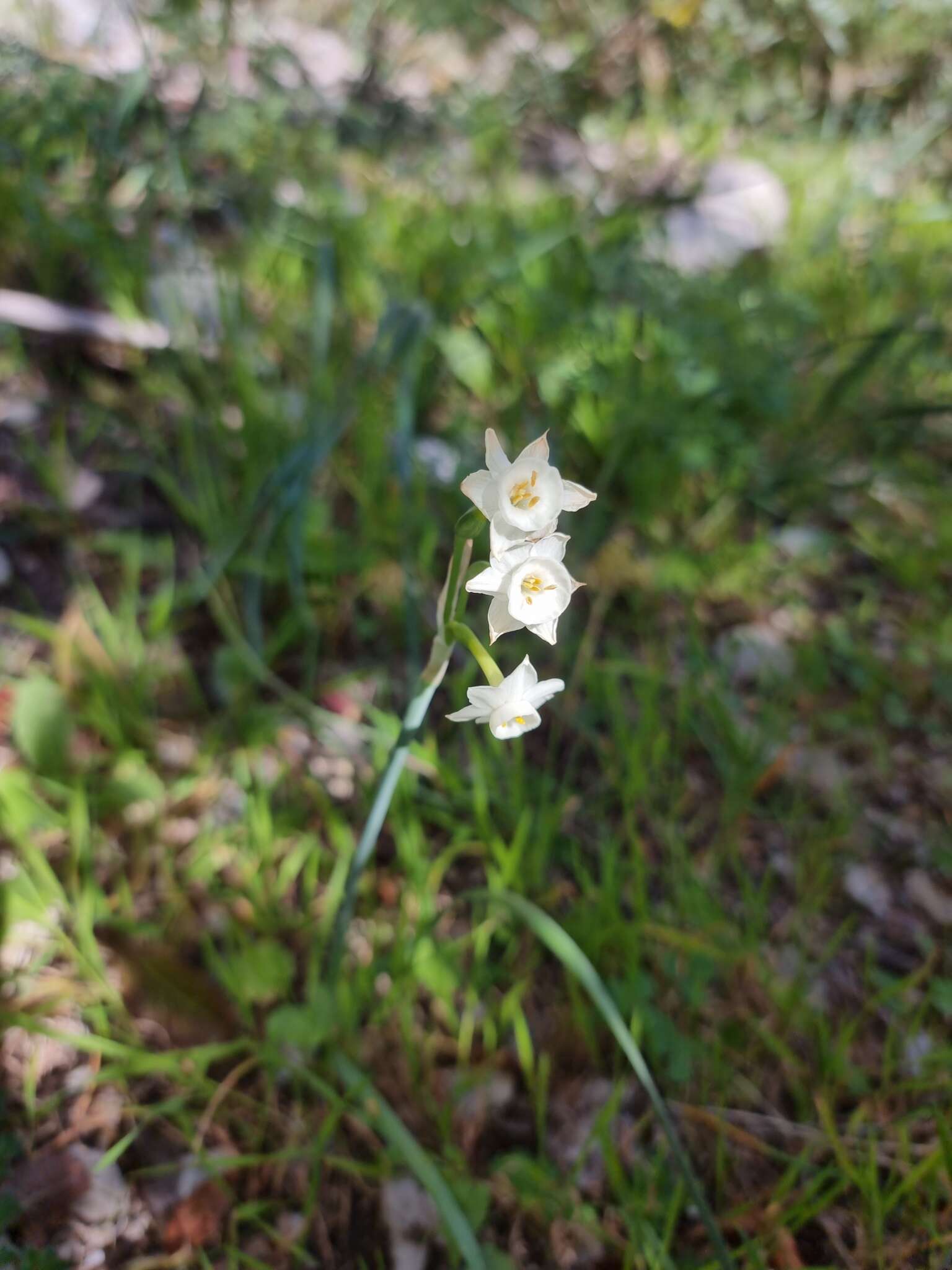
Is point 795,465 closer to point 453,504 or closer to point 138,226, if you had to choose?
point 453,504

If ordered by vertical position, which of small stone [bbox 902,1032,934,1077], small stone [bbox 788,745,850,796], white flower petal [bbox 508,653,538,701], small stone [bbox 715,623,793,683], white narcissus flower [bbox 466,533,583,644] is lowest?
small stone [bbox 902,1032,934,1077]

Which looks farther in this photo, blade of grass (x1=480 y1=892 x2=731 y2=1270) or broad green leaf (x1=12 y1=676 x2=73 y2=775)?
broad green leaf (x1=12 y1=676 x2=73 y2=775)

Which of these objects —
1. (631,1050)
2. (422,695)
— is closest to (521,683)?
(422,695)

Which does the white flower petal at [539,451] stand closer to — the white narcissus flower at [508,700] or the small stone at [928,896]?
the white narcissus flower at [508,700]

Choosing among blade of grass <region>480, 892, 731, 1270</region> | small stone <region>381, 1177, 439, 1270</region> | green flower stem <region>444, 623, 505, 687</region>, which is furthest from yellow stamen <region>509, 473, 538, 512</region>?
small stone <region>381, 1177, 439, 1270</region>

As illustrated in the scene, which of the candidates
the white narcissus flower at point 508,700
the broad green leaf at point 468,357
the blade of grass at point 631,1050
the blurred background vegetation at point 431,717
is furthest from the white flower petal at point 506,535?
the broad green leaf at point 468,357

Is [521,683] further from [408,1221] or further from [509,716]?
[408,1221]

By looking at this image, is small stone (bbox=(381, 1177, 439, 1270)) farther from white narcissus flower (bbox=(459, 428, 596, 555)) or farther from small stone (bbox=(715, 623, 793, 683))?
small stone (bbox=(715, 623, 793, 683))
